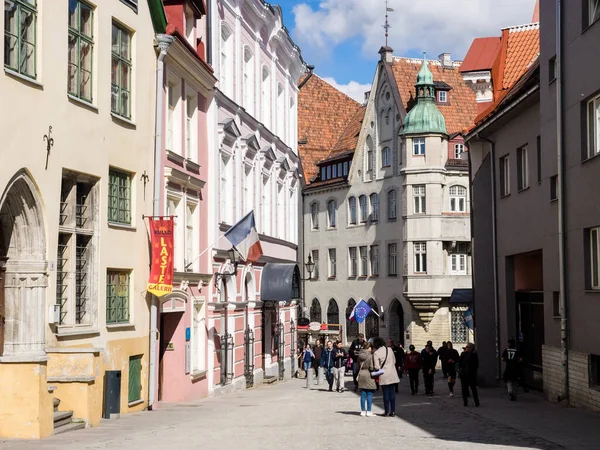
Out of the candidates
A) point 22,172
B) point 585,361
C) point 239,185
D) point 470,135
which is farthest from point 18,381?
point 470,135

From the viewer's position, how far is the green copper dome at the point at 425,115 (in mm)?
62156

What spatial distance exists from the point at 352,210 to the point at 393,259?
21.8 ft

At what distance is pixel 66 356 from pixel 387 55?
52.6 meters

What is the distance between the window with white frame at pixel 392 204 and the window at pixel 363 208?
10.7 ft

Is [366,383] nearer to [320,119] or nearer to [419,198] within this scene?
[419,198]

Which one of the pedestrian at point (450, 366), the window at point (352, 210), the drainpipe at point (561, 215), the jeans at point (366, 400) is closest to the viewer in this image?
the jeans at point (366, 400)

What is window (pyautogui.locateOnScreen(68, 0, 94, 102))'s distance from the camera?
19.1m

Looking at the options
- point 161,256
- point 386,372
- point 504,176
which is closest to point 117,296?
point 161,256

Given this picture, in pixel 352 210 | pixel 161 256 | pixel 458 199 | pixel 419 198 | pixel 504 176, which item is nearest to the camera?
pixel 161 256

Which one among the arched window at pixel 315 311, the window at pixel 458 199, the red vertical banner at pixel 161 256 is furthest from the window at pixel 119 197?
the arched window at pixel 315 311

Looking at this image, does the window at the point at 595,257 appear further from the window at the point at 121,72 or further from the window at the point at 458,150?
the window at the point at 458,150

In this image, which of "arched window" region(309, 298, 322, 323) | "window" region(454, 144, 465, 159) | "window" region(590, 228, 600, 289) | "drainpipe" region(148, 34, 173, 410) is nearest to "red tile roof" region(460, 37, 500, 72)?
"window" region(454, 144, 465, 159)

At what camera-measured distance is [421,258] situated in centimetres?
6269

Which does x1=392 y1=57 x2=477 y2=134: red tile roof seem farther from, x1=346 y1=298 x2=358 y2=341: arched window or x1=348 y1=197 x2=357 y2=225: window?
x1=346 y1=298 x2=358 y2=341: arched window
